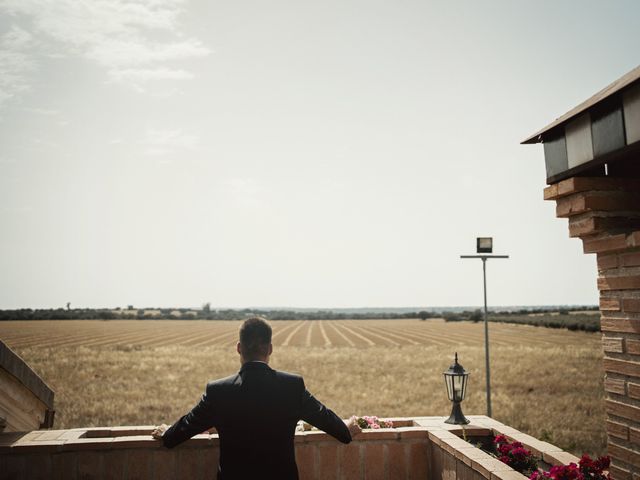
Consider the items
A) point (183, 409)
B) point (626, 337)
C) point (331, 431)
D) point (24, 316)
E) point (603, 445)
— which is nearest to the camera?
point (626, 337)

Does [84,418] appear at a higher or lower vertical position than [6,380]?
lower

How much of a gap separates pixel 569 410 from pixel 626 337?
14291mm

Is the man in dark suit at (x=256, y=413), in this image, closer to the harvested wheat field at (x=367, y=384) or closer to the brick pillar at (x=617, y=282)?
the brick pillar at (x=617, y=282)

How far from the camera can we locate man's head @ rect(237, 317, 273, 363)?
2.73 metres

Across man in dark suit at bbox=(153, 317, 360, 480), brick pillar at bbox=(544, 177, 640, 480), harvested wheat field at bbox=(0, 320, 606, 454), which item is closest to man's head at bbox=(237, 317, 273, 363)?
man in dark suit at bbox=(153, 317, 360, 480)

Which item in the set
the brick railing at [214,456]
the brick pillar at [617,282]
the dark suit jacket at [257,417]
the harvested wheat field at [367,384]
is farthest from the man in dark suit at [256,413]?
the harvested wheat field at [367,384]

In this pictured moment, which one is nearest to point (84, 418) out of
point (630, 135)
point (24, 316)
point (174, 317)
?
point (630, 135)

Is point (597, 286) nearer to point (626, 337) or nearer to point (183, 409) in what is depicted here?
point (626, 337)

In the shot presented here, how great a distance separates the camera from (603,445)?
10094 mm

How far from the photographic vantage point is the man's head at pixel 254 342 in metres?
2.73

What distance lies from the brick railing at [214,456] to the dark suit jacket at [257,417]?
62.9 inches

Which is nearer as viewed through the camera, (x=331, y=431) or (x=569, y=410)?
(x=331, y=431)

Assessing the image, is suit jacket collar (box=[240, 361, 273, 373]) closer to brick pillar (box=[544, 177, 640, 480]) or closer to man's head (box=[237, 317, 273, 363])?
man's head (box=[237, 317, 273, 363])

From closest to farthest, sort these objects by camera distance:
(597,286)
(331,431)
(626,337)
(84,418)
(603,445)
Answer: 1. (626,337)
2. (597,286)
3. (331,431)
4. (603,445)
5. (84,418)
